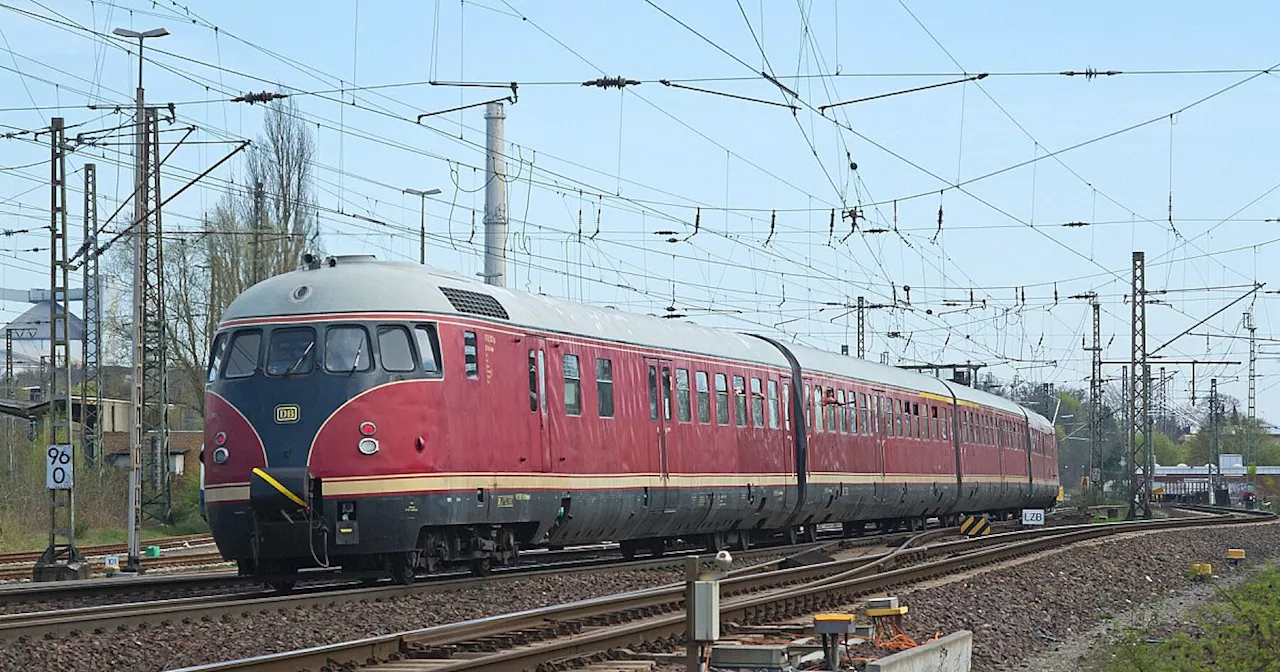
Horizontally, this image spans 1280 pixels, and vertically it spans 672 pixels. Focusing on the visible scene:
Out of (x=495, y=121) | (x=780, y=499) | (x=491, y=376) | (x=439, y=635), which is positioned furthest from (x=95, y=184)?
(x=439, y=635)

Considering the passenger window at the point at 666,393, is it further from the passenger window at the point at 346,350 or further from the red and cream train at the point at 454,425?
the passenger window at the point at 346,350

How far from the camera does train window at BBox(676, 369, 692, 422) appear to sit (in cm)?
2345

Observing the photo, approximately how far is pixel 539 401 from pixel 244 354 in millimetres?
3596

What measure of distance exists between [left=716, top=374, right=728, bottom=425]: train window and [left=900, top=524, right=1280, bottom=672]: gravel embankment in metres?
4.74

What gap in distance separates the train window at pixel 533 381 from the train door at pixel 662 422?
351 centimetres

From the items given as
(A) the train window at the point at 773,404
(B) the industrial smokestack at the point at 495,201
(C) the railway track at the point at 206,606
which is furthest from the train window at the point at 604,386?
(B) the industrial smokestack at the point at 495,201

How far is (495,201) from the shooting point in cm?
3919

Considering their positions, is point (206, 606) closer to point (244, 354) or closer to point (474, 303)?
point (244, 354)

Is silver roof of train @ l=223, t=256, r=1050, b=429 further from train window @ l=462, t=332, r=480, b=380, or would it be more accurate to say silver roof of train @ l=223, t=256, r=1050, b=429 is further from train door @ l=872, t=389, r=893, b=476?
train door @ l=872, t=389, r=893, b=476

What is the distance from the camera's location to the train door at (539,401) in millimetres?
19000

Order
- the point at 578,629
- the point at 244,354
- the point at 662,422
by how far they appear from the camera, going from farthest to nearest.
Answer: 1. the point at 662,422
2. the point at 244,354
3. the point at 578,629

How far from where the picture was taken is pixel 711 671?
1140 centimetres

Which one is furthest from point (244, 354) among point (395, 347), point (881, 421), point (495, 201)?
point (495, 201)

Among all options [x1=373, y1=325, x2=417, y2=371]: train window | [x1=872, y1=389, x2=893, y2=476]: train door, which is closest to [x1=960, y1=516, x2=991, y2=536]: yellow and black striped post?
[x1=872, y1=389, x2=893, y2=476]: train door
